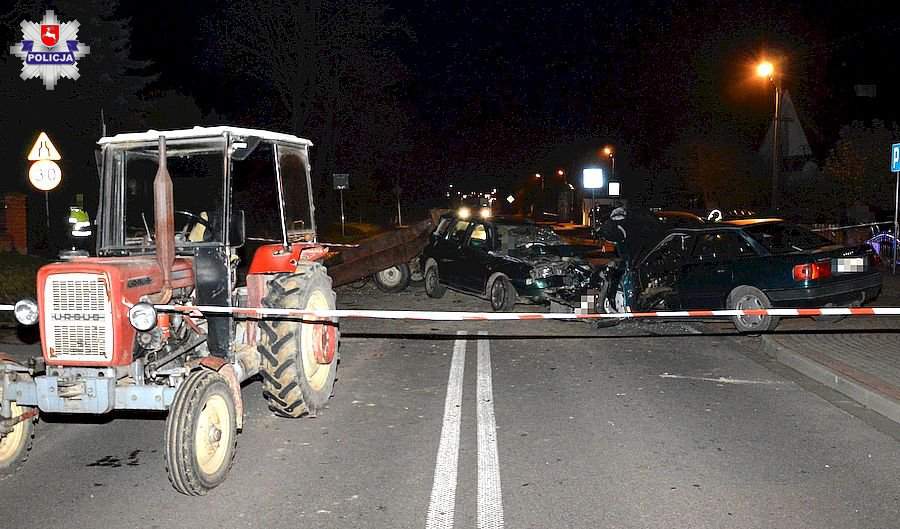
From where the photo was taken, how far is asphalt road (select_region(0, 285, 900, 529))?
17.9ft

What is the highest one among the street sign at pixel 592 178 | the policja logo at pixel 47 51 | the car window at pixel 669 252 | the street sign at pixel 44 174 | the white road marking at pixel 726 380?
the policja logo at pixel 47 51

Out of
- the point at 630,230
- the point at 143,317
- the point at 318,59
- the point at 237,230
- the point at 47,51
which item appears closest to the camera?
the point at 143,317

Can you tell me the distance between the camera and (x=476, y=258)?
52.5 ft

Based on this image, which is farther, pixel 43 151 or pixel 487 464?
pixel 43 151

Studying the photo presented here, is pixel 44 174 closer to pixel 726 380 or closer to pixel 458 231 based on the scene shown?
pixel 458 231

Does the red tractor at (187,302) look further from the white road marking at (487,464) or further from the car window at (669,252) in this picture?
the car window at (669,252)

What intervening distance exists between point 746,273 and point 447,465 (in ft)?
24.3

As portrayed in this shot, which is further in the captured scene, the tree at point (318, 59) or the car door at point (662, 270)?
the tree at point (318, 59)

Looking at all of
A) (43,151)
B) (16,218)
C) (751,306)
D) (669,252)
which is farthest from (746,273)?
(16,218)

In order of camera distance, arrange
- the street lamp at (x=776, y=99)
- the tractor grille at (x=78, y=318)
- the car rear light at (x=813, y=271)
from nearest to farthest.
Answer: the tractor grille at (x=78, y=318) < the car rear light at (x=813, y=271) < the street lamp at (x=776, y=99)

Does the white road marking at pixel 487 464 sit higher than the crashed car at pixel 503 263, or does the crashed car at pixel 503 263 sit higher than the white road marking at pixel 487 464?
the crashed car at pixel 503 263

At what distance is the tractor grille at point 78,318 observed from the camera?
5.80m

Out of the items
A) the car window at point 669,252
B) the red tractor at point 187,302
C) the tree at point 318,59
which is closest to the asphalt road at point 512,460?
the red tractor at point 187,302

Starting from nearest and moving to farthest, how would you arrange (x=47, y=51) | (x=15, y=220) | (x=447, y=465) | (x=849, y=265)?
(x=447, y=465), (x=849, y=265), (x=15, y=220), (x=47, y=51)
